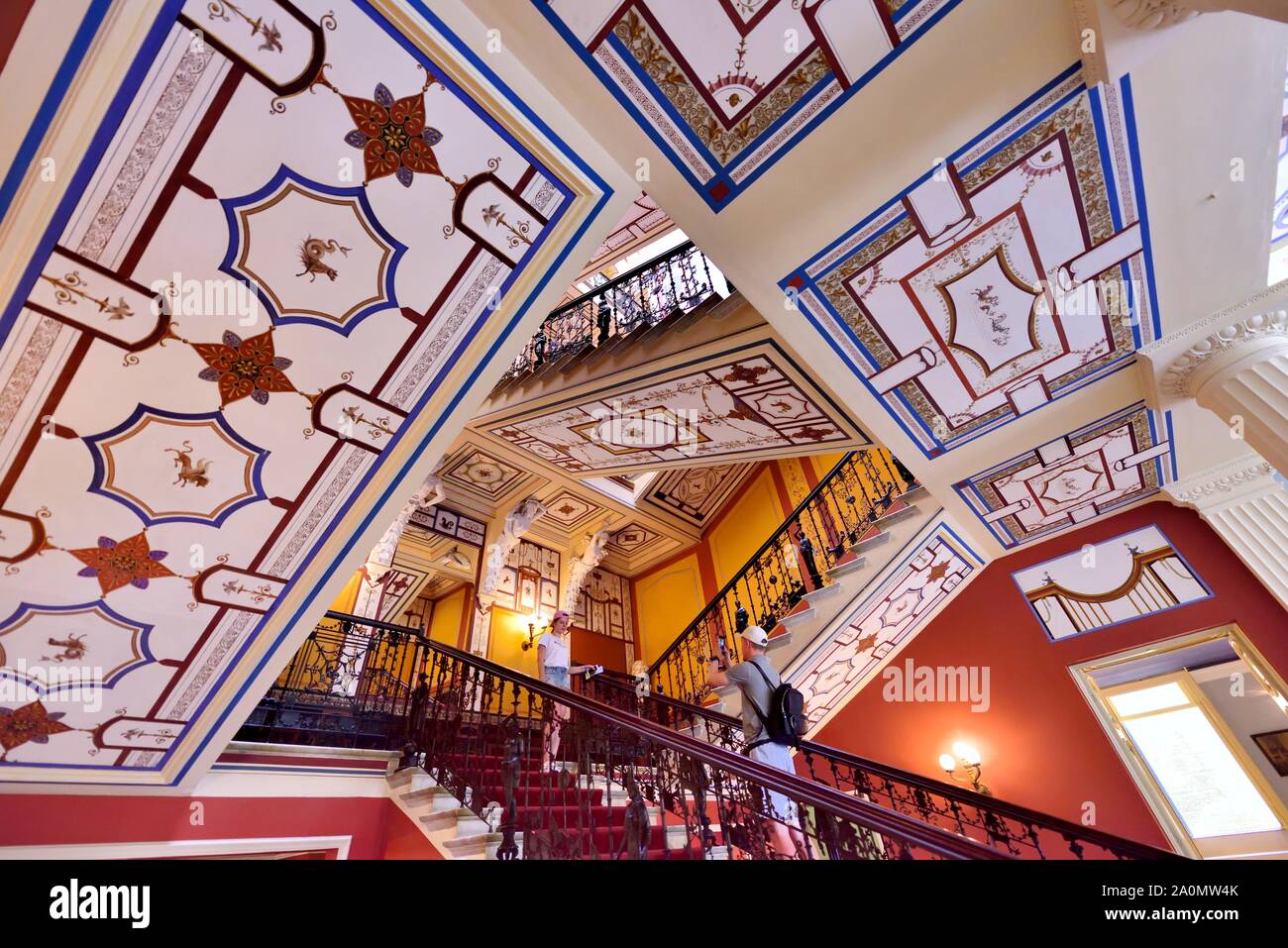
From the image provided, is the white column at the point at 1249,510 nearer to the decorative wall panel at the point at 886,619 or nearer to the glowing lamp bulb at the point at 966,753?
the decorative wall panel at the point at 886,619

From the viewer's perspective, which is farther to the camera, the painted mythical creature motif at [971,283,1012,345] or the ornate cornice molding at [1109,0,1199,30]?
the painted mythical creature motif at [971,283,1012,345]

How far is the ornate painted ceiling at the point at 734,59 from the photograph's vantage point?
204cm

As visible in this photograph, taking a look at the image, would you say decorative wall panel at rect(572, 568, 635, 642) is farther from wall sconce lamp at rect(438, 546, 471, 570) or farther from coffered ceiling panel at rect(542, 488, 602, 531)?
wall sconce lamp at rect(438, 546, 471, 570)

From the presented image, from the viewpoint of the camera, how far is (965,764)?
17.4 feet

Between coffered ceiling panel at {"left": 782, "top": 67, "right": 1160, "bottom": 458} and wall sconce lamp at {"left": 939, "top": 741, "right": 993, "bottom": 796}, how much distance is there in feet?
11.1

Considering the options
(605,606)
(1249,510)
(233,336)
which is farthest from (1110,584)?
(605,606)

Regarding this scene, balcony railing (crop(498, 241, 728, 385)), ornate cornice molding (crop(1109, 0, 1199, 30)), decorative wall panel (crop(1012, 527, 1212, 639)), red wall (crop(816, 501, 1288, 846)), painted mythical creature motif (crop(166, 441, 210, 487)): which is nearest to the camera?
ornate cornice molding (crop(1109, 0, 1199, 30))

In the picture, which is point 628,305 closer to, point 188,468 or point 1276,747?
point 188,468

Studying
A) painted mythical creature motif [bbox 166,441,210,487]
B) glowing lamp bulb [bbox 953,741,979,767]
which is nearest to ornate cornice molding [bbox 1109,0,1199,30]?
painted mythical creature motif [bbox 166,441,210,487]

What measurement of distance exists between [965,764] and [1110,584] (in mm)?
2154

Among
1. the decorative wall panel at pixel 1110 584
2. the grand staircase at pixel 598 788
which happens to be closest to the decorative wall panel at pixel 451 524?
the grand staircase at pixel 598 788

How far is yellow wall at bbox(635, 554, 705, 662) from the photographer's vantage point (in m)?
9.30
